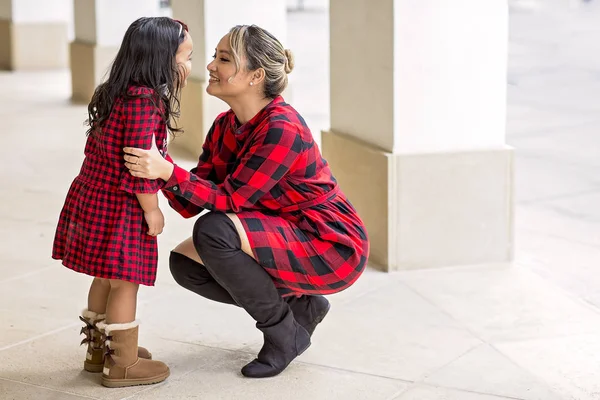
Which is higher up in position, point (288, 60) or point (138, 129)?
point (288, 60)

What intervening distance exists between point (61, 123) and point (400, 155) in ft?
15.6

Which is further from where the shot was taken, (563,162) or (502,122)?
(563,162)

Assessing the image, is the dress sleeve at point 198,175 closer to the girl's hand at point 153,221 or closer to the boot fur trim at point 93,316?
the girl's hand at point 153,221

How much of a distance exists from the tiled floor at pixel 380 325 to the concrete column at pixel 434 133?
6.5 inches

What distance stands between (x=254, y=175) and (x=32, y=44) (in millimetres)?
9261

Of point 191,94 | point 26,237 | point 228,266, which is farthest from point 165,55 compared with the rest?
point 191,94

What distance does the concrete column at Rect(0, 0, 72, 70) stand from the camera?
1177 cm

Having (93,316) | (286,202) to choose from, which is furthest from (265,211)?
(93,316)

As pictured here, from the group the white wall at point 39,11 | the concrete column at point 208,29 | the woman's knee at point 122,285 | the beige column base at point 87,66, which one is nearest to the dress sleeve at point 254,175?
the woman's knee at point 122,285

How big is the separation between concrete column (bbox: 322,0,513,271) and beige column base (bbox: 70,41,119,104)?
205 inches

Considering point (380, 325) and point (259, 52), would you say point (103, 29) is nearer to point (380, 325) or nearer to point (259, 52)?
point (380, 325)

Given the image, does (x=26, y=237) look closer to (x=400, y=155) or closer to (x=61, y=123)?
(x=400, y=155)

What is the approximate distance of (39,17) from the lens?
1188 cm

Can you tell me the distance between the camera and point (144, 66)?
3174 millimetres
